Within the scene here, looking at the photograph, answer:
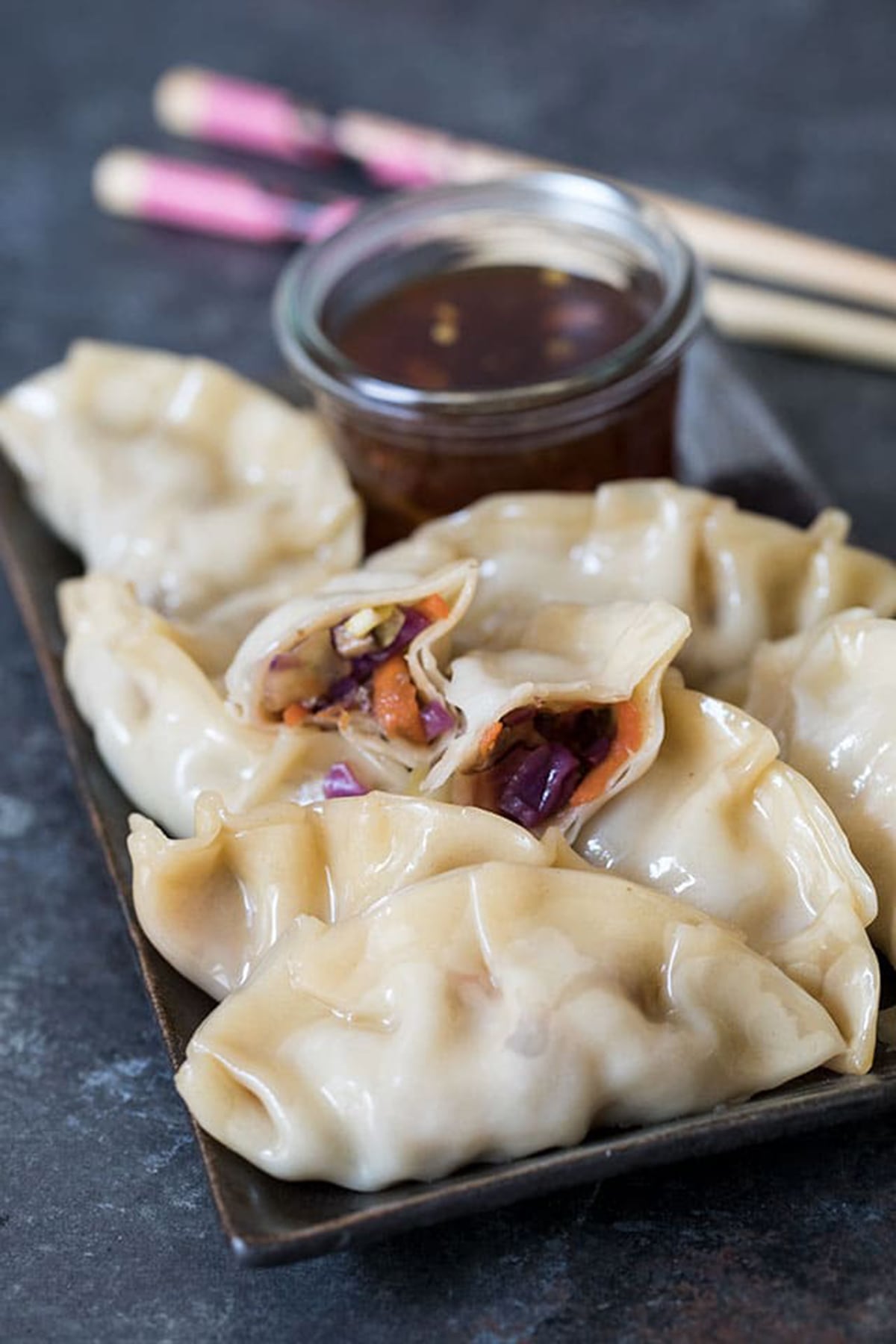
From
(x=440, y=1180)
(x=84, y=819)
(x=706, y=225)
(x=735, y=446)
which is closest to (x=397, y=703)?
(x=440, y=1180)

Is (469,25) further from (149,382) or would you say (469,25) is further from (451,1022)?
(451,1022)

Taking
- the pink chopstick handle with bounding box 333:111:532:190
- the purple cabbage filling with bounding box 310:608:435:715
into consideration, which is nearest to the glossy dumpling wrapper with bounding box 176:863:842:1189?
the purple cabbage filling with bounding box 310:608:435:715

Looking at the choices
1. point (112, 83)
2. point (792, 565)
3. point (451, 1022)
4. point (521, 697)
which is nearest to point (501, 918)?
point (451, 1022)

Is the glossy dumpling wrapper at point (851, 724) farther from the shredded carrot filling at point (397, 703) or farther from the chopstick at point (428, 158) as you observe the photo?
the chopstick at point (428, 158)

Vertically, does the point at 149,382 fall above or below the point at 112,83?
above

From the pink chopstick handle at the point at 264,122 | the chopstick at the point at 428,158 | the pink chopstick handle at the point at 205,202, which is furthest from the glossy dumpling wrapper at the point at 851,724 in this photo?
the pink chopstick handle at the point at 264,122

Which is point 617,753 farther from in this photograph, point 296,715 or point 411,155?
point 411,155
